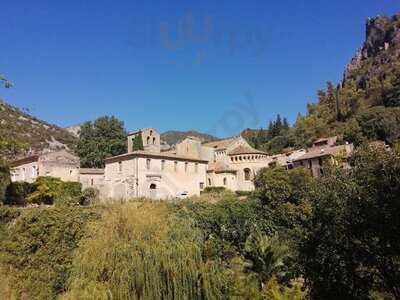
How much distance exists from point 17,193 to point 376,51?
12121 centimetres

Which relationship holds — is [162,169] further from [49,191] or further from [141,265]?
[141,265]

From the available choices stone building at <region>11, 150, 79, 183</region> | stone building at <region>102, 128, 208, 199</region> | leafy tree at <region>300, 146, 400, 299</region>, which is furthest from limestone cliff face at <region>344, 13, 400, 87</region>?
leafy tree at <region>300, 146, 400, 299</region>

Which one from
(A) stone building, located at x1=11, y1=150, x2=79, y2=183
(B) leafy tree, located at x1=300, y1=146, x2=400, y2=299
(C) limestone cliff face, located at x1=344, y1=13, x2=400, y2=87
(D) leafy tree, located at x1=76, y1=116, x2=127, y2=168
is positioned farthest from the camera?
(C) limestone cliff face, located at x1=344, y1=13, x2=400, y2=87

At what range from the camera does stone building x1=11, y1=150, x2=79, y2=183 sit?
40.5 meters

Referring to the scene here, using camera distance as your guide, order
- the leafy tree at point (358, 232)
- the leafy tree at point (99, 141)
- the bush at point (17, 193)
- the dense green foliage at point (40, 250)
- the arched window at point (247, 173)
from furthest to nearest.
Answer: the leafy tree at point (99, 141) → the arched window at point (247, 173) → the bush at point (17, 193) → the dense green foliage at point (40, 250) → the leafy tree at point (358, 232)

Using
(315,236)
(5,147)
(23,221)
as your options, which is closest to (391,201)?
(315,236)

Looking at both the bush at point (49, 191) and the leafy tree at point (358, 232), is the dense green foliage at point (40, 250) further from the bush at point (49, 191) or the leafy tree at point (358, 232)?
the leafy tree at point (358, 232)

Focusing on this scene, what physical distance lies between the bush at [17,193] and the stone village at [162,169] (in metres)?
2.67

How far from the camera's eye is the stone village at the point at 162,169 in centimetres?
3712

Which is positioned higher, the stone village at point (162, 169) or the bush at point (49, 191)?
the stone village at point (162, 169)

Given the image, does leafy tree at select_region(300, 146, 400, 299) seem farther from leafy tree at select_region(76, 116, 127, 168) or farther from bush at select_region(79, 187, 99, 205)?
leafy tree at select_region(76, 116, 127, 168)

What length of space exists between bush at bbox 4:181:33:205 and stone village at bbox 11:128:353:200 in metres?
2.67

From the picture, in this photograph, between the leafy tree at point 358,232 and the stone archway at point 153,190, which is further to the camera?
the stone archway at point 153,190

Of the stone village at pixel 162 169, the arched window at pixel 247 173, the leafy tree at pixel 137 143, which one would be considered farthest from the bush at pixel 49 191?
the arched window at pixel 247 173
